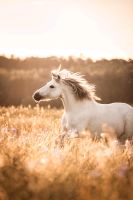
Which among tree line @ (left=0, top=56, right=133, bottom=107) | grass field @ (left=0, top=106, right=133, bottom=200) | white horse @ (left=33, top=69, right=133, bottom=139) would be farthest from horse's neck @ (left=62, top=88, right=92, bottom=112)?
tree line @ (left=0, top=56, right=133, bottom=107)

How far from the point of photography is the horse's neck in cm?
781

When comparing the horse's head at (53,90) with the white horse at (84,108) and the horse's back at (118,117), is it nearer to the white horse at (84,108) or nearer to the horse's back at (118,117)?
the white horse at (84,108)

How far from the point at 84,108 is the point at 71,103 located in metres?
0.25

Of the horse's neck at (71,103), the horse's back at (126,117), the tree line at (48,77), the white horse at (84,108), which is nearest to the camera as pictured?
the white horse at (84,108)

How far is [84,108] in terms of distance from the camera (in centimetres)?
782

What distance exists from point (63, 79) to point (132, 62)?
63.6 feet

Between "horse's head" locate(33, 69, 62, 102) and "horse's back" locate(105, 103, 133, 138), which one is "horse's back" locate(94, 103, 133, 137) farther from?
"horse's head" locate(33, 69, 62, 102)

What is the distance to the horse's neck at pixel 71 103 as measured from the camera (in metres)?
7.81

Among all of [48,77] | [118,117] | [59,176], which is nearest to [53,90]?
[118,117]

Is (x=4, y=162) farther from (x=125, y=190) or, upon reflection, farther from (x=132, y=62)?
(x=132, y=62)

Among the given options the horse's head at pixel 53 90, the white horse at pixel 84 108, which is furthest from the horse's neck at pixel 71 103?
the horse's head at pixel 53 90

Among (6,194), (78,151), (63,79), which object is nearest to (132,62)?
(63,79)

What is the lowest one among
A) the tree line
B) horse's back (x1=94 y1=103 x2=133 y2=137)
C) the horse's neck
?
horse's back (x1=94 y1=103 x2=133 y2=137)

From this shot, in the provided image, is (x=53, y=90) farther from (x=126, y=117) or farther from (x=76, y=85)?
(x=126, y=117)
